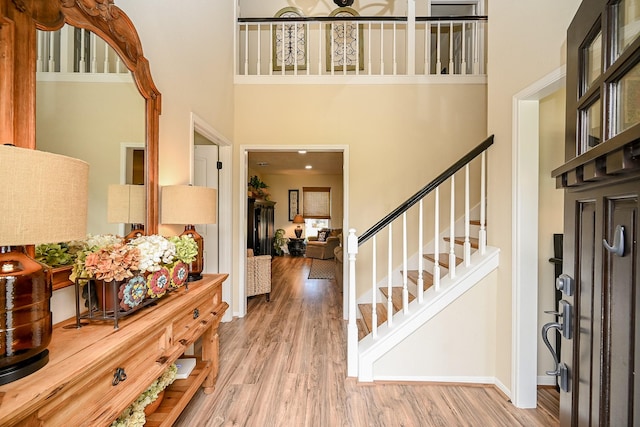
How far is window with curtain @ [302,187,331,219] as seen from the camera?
881 centimetres

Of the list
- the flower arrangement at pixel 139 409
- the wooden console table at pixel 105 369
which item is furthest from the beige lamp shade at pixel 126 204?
the flower arrangement at pixel 139 409

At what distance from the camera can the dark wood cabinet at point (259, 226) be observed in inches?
222

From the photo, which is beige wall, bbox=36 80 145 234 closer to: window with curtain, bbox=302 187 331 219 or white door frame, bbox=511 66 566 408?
white door frame, bbox=511 66 566 408

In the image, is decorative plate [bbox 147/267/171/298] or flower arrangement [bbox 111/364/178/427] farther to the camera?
decorative plate [bbox 147/267/171/298]

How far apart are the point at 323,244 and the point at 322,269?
1370 mm

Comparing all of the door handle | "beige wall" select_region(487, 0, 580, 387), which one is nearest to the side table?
"beige wall" select_region(487, 0, 580, 387)

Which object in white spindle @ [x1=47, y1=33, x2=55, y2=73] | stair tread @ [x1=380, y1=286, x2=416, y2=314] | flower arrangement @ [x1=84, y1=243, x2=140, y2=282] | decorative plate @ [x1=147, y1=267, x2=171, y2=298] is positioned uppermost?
white spindle @ [x1=47, y1=33, x2=55, y2=73]

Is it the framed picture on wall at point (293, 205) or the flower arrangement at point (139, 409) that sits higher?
the framed picture on wall at point (293, 205)

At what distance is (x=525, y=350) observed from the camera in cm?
189

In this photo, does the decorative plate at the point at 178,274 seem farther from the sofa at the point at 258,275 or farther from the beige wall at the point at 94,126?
the sofa at the point at 258,275

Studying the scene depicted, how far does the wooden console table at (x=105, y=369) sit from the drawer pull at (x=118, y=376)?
0.4 inches

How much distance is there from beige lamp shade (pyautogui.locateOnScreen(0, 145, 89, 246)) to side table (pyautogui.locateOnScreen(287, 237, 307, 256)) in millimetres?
7750

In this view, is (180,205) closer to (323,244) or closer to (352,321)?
(352,321)

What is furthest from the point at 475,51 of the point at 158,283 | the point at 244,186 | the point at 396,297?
the point at 158,283
